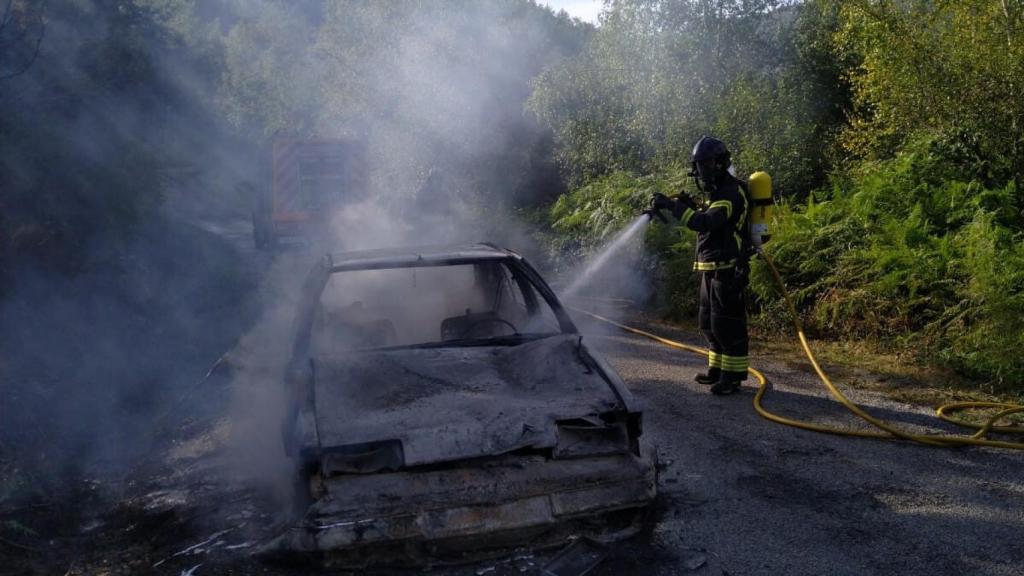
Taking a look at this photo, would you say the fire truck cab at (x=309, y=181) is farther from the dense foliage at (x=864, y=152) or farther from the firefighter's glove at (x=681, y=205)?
the firefighter's glove at (x=681, y=205)

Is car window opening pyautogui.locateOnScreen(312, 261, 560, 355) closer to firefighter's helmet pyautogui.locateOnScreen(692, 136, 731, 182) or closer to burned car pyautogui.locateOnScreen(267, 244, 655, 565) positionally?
burned car pyautogui.locateOnScreen(267, 244, 655, 565)

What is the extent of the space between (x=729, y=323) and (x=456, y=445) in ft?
11.4

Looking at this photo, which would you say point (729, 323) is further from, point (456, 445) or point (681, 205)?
point (456, 445)

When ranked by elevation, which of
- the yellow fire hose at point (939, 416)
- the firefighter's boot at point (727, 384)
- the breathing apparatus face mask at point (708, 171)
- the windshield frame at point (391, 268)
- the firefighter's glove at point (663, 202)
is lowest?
the yellow fire hose at point (939, 416)

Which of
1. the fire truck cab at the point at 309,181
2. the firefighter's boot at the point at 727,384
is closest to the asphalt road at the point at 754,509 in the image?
the firefighter's boot at the point at 727,384

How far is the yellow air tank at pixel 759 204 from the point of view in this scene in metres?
6.64

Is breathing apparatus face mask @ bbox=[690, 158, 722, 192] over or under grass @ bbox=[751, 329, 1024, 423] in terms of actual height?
over

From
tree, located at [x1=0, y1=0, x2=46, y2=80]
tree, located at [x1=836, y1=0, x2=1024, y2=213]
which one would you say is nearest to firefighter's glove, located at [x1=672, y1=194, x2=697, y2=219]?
tree, located at [x1=836, y1=0, x2=1024, y2=213]

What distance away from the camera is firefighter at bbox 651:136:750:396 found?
6594 millimetres

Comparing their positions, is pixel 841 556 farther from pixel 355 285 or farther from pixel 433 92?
pixel 433 92

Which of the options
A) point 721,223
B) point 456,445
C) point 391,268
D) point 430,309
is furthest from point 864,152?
point 456,445

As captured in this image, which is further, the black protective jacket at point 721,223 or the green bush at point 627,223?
the green bush at point 627,223

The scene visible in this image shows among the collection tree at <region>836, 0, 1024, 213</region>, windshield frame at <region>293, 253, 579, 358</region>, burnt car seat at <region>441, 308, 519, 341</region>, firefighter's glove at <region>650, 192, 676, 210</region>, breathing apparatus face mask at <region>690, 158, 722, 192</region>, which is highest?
tree at <region>836, 0, 1024, 213</region>

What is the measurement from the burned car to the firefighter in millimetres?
2079
